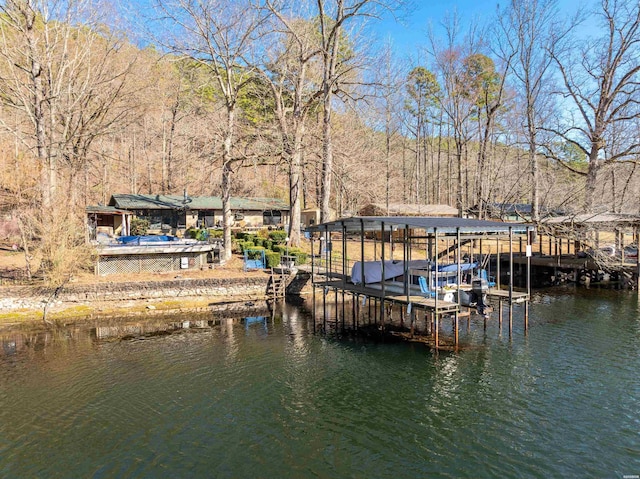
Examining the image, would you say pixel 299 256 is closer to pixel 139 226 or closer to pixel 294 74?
pixel 294 74

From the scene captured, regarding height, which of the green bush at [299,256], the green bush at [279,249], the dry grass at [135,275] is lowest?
the dry grass at [135,275]

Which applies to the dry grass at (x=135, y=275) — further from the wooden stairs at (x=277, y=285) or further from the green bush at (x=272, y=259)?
the wooden stairs at (x=277, y=285)

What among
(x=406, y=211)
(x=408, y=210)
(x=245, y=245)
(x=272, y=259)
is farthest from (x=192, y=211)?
(x=408, y=210)

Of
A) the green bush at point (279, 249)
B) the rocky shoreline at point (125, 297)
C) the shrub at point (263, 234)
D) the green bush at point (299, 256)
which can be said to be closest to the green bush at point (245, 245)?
the green bush at point (279, 249)

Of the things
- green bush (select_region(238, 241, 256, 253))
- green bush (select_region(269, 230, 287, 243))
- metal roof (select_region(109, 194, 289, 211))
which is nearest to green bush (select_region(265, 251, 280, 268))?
green bush (select_region(238, 241, 256, 253))

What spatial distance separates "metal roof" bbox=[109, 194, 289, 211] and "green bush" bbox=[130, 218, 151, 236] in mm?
1783

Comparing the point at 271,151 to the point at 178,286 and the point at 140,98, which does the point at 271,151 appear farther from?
the point at 140,98

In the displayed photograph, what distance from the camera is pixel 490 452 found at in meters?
8.16

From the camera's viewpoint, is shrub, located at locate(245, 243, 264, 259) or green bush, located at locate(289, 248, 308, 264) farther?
shrub, located at locate(245, 243, 264, 259)

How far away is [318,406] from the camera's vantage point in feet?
33.6

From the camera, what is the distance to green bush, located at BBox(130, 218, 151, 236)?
34.9 m

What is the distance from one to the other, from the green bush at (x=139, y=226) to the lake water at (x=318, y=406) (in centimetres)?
1964

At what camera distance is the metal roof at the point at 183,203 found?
123ft

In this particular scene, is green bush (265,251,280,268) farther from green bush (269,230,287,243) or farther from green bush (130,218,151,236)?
green bush (130,218,151,236)
